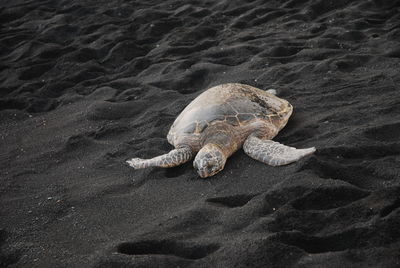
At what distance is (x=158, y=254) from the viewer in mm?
2318

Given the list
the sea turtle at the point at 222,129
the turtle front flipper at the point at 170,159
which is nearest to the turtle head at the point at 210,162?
the sea turtle at the point at 222,129

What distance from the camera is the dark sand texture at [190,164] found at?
2270mm

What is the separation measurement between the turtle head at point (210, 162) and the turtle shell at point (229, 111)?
283 mm

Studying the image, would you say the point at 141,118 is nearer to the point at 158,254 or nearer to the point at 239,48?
the point at 239,48

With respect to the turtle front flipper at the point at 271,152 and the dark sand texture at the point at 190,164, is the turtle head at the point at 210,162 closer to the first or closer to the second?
the dark sand texture at the point at 190,164

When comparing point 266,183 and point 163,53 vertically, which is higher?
point 163,53

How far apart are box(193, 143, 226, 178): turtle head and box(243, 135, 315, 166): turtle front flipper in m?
0.22

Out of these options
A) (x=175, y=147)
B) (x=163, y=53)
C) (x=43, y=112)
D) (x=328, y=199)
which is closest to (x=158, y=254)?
(x=328, y=199)

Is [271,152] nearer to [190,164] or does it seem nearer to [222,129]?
[222,129]

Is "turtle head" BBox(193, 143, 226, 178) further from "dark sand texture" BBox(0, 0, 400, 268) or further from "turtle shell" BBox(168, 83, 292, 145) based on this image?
"turtle shell" BBox(168, 83, 292, 145)

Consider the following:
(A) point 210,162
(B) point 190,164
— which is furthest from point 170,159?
(A) point 210,162

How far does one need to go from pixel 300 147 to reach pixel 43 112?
3104mm

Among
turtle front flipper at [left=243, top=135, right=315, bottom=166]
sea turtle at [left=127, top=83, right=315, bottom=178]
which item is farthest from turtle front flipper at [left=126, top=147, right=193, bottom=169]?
turtle front flipper at [left=243, top=135, right=315, bottom=166]

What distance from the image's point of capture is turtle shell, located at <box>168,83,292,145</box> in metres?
3.33
